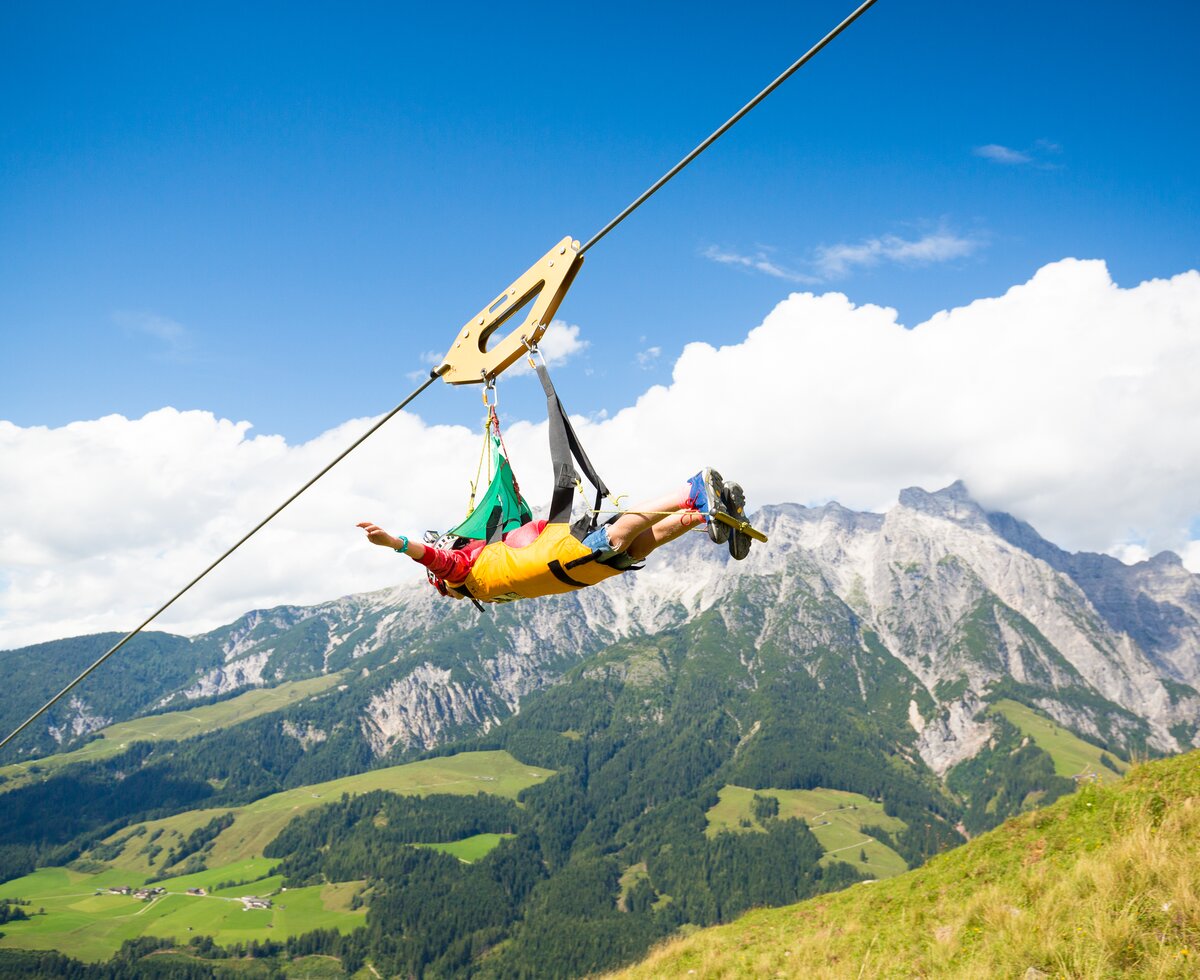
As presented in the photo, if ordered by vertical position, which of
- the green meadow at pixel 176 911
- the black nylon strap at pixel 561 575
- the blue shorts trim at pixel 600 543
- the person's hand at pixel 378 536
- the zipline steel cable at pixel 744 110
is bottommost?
the green meadow at pixel 176 911

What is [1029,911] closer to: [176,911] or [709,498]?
[709,498]

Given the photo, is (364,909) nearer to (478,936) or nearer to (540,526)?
(478,936)

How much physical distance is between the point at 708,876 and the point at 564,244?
208 metres

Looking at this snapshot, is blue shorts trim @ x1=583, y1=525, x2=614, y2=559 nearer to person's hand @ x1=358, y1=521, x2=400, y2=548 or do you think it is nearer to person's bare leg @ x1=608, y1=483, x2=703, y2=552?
person's bare leg @ x1=608, y1=483, x2=703, y2=552

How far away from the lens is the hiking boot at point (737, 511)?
608 centimetres

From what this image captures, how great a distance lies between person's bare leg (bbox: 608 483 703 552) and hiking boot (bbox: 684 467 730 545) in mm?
65

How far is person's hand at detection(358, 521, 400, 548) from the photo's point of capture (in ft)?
22.8

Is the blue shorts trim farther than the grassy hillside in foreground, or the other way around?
the grassy hillside in foreground

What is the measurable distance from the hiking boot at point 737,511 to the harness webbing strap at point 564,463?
1.18 metres

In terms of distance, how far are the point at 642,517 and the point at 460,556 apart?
205cm

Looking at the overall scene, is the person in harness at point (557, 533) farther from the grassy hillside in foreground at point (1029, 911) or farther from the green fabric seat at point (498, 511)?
the grassy hillside in foreground at point (1029, 911)

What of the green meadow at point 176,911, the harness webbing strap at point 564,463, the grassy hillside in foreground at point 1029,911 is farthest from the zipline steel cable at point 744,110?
the green meadow at point 176,911

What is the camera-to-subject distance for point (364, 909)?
169 metres

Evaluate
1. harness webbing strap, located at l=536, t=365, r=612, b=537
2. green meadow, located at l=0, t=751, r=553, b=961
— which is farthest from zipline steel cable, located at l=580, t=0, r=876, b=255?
green meadow, located at l=0, t=751, r=553, b=961
